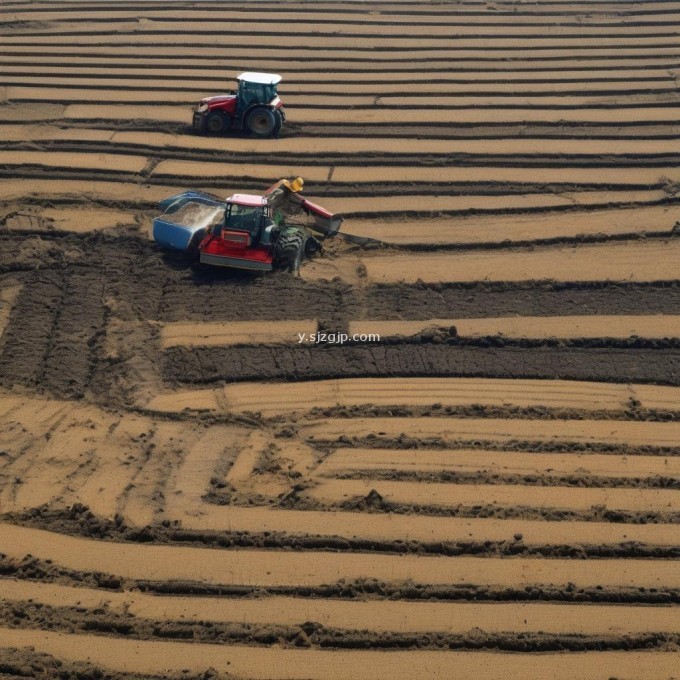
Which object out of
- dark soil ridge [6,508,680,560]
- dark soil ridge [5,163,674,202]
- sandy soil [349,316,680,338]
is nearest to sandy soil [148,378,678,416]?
sandy soil [349,316,680,338]

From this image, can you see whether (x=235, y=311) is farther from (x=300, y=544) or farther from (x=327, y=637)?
(x=327, y=637)

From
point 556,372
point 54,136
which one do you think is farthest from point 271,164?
point 556,372

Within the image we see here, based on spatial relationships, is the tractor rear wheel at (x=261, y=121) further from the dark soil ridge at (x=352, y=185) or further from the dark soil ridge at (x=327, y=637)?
the dark soil ridge at (x=327, y=637)

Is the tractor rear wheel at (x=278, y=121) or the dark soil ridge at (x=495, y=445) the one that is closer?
the dark soil ridge at (x=495, y=445)

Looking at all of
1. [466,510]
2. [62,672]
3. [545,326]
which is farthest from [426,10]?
[62,672]

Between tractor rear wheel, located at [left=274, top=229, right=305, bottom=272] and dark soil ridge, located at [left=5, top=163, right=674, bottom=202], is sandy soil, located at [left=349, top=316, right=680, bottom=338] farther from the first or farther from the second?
dark soil ridge, located at [left=5, top=163, right=674, bottom=202]

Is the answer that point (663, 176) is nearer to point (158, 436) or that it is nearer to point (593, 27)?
point (593, 27)

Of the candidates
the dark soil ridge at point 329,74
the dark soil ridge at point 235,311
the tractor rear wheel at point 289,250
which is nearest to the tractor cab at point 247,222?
the tractor rear wheel at point 289,250
